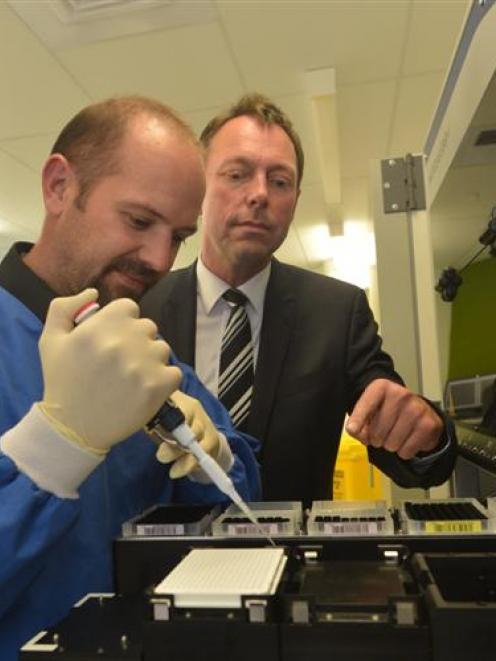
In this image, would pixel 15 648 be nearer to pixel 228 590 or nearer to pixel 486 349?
pixel 228 590

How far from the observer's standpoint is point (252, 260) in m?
1.49

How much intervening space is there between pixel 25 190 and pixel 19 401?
4.15 m

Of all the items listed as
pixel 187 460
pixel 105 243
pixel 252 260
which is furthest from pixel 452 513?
pixel 252 260

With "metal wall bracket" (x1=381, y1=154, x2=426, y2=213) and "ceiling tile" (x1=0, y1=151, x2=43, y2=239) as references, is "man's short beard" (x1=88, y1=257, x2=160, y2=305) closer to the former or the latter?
"metal wall bracket" (x1=381, y1=154, x2=426, y2=213)

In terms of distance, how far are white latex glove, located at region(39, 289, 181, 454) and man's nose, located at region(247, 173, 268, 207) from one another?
798mm

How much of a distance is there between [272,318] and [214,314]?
0.16 m

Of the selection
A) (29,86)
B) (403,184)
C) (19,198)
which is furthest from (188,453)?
(19,198)

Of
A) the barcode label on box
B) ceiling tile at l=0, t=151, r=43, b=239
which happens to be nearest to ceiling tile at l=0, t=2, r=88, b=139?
ceiling tile at l=0, t=151, r=43, b=239

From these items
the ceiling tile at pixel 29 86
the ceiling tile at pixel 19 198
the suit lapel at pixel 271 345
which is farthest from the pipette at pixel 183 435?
the ceiling tile at pixel 19 198

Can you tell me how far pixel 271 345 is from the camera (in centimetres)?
148

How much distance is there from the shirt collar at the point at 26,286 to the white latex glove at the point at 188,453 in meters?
0.25

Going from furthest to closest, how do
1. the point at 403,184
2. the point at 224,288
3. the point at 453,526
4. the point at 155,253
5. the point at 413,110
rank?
the point at 413,110
the point at 403,184
the point at 224,288
the point at 155,253
the point at 453,526

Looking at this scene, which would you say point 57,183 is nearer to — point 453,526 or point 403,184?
point 453,526

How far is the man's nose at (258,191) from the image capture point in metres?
1.43
